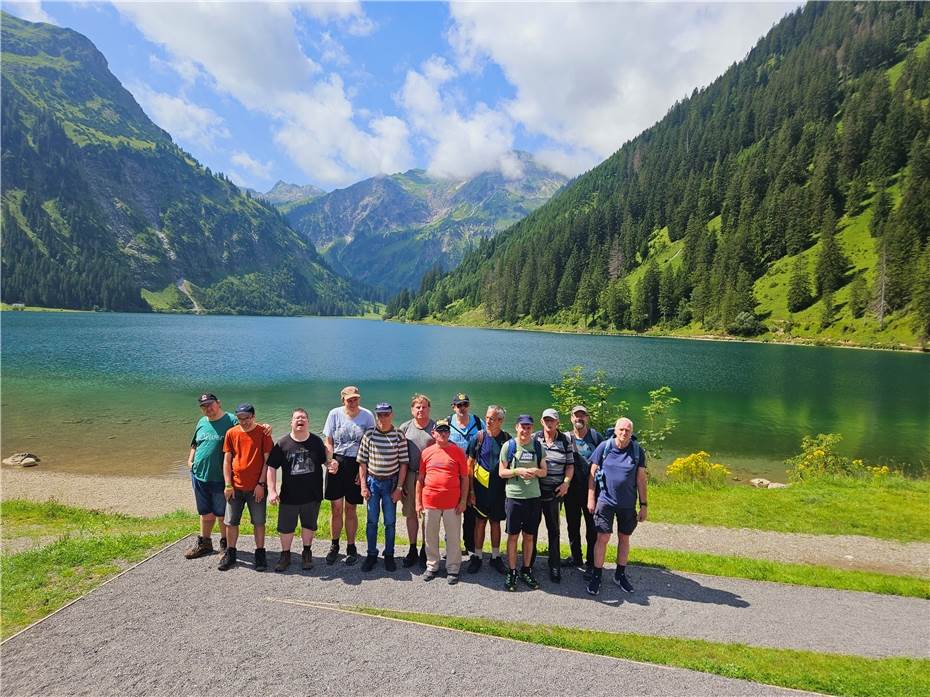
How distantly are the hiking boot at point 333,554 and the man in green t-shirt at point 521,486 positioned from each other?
357cm

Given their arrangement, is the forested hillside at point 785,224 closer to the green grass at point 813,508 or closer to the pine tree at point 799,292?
the pine tree at point 799,292

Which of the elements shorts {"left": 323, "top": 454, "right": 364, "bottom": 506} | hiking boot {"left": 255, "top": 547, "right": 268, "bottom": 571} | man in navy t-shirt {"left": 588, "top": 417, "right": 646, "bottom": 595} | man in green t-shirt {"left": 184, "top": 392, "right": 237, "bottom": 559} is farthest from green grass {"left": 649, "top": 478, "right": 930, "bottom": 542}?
man in green t-shirt {"left": 184, "top": 392, "right": 237, "bottom": 559}

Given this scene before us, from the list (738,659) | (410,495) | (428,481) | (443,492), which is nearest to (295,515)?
(410,495)

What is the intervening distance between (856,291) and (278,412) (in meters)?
109

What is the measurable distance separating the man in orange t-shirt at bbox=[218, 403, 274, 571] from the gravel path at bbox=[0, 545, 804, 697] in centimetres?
141

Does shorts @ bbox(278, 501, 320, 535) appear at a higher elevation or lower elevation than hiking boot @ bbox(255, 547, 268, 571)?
higher

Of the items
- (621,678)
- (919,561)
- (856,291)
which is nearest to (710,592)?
(621,678)

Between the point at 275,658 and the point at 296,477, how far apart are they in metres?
3.29

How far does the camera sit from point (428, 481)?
28.8 ft

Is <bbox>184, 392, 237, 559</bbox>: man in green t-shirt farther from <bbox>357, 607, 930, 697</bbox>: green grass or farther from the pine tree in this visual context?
the pine tree

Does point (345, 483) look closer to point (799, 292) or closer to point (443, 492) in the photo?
point (443, 492)

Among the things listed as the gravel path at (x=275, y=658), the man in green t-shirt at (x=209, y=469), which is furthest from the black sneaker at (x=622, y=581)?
the man in green t-shirt at (x=209, y=469)

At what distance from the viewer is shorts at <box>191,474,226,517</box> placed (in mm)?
9102

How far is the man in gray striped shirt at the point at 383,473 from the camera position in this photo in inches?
351
